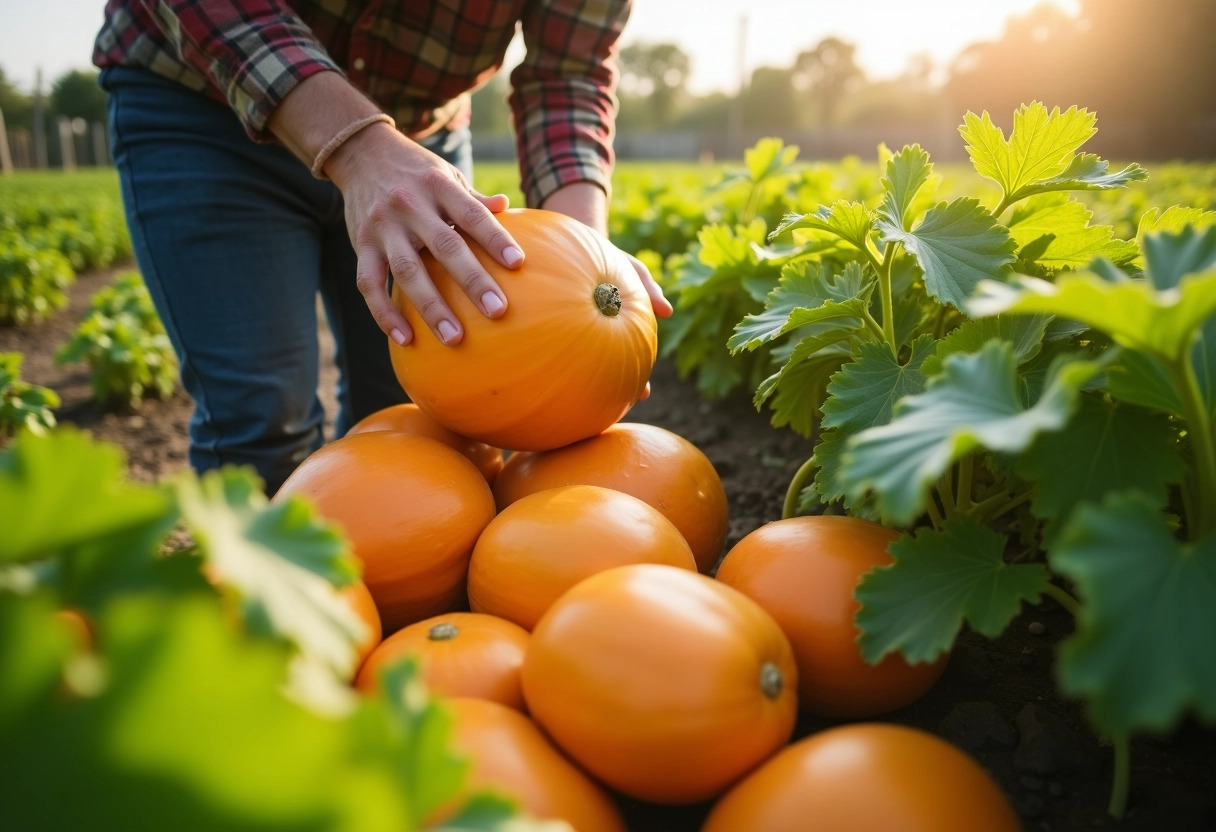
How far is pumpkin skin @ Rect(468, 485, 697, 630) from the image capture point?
1339 mm

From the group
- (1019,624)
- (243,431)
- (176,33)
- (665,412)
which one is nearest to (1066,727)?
(1019,624)

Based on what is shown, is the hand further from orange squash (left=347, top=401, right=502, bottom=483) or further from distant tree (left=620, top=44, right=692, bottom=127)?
distant tree (left=620, top=44, right=692, bottom=127)

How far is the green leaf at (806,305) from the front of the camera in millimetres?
1577

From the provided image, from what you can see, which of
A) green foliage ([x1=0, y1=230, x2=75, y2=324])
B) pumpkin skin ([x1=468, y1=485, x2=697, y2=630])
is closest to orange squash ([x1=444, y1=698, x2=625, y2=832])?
pumpkin skin ([x1=468, y1=485, x2=697, y2=630])

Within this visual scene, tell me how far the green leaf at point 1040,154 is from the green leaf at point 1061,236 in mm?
59

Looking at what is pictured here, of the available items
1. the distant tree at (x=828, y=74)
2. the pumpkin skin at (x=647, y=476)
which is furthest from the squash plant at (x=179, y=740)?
the distant tree at (x=828, y=74)

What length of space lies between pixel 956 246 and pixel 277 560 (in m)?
1.32

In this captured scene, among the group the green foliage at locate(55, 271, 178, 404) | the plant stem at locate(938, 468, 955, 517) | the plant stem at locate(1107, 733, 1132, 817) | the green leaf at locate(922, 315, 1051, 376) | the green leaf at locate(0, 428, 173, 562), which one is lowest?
the green foliage at locate(55, 271, 178, 404)

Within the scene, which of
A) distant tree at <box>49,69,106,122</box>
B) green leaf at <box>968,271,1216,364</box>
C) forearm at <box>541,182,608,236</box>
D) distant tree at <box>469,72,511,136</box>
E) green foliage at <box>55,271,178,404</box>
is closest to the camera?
green leaf at <box>968,271,1216,364</box>

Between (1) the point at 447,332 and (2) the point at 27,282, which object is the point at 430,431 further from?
(2) the point at 27,282

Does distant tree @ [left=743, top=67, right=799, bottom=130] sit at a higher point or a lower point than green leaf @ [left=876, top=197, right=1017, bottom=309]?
higher

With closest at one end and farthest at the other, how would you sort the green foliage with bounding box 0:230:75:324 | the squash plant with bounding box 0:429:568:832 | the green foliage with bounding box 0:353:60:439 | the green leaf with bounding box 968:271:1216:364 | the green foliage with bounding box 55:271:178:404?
1. the squash plant with bounding box 0:429:568:832
2. the green leaf with bounding box 968:271:1216:364
3. the green foliage with bounding box 0:353:60:439
4. the green foliage with bounding box 55:271:178:404
5. the green foliage with bounding box 0:230:75:324

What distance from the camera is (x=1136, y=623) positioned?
0.80 metres

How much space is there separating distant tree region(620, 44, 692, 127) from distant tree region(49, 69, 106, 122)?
49916 millimetres
